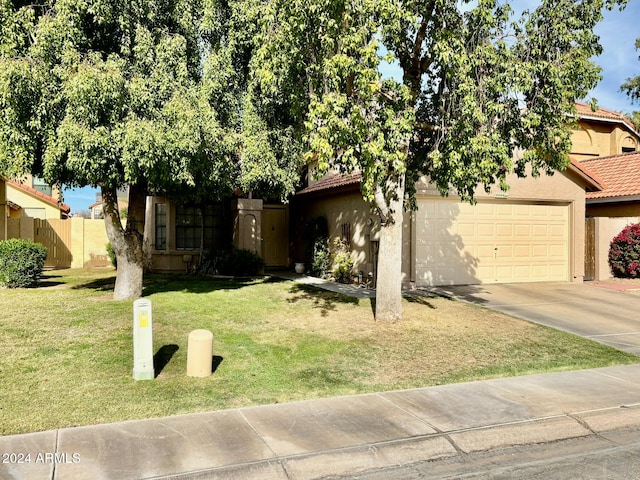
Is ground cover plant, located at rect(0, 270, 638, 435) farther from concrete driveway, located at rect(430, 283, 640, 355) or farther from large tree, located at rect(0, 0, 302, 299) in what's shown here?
large tree, located at rect(0, 0, 302, 299)

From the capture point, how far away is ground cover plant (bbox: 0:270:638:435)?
5.92 meters

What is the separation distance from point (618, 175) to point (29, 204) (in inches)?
1009

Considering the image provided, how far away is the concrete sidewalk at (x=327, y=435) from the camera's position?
4348 millimetres

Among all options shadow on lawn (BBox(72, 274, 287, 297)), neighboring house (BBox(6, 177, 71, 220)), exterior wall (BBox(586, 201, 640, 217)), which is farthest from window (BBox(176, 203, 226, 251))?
exterior wall (BBox(586, 201, 640, 217))

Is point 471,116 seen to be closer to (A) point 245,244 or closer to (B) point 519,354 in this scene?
(B) point 519,354

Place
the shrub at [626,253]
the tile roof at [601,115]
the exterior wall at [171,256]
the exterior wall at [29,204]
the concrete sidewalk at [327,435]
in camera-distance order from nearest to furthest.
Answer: the concrete sidewalk at [327,435]
the shrub at [626,253]
the exterior wall at [171,256]
the tile roof at [601,115]
the exterior wall at [29,204]

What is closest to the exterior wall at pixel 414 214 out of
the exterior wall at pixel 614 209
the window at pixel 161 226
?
the exterior wall at pixel 614 209

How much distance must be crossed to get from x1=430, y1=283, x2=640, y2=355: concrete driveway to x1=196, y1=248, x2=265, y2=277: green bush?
5996 mm

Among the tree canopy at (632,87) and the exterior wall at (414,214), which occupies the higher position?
the tree canopy at (632,87)

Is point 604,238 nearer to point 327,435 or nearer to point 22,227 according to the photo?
point 327,435

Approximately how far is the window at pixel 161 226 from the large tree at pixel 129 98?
694cm

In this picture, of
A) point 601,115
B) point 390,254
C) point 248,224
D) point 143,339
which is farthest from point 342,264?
point 601,115

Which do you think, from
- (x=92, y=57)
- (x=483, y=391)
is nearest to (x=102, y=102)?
(x=92, y=57)

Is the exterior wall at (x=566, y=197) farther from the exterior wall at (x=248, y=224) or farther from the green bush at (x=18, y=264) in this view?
the green bush at (x=18, y=264)
